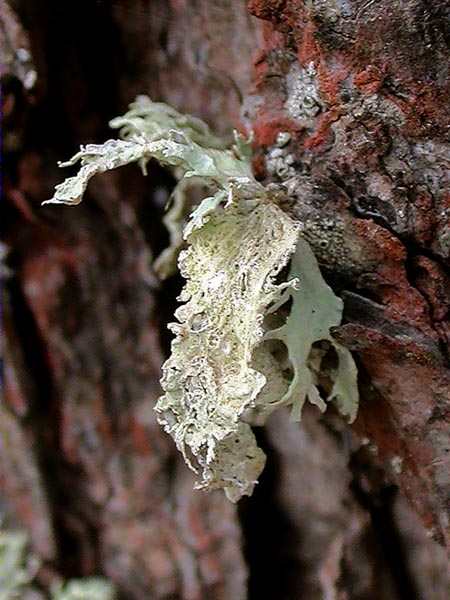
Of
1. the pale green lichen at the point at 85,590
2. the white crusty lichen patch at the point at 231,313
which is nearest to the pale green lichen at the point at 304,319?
the white crusty lichen patch at the point at 231,313

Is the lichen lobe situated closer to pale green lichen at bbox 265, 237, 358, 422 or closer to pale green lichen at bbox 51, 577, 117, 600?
pale green lichen at bbox 265, 237, 358, 422

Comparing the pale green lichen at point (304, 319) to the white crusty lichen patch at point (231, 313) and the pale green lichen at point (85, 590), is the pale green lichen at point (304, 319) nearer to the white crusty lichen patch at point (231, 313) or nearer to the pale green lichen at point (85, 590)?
the white crusty lichen patch at point (231, 313)

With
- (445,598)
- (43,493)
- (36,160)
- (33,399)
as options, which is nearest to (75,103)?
(36,160)

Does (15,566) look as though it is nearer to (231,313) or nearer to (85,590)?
(85,590)

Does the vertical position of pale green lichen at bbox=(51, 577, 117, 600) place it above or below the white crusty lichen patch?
below

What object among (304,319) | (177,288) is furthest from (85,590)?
(304,319)

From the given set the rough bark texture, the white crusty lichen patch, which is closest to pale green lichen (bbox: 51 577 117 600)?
the rough bark texture

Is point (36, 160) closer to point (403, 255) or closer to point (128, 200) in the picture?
point (128, 200)
